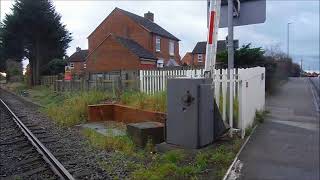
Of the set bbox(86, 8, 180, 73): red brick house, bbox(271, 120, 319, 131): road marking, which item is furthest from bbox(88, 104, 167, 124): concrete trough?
bbox(86, 8, 180, 73): red brick house

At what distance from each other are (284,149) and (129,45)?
37541 millimetres

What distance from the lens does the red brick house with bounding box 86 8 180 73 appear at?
44062 mm

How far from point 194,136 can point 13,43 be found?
38.9m

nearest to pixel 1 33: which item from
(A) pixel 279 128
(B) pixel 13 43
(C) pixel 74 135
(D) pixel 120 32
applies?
(B) pixel 13 43

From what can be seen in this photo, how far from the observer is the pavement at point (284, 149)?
700cm

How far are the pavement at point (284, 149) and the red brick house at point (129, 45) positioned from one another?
27.9 meters

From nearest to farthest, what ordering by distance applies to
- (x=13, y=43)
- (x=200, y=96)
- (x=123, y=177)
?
(x=123, y=177) < (x=200, y=96) < (x=13, y=43)

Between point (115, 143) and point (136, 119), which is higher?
point (136, 119)

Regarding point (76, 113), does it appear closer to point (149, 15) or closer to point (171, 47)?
point (171, 47)

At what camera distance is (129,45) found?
45.4 m

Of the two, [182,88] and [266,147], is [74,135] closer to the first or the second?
[182,88]

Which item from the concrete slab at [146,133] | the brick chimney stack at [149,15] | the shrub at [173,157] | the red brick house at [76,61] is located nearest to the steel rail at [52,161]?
the shrub at [173,157]

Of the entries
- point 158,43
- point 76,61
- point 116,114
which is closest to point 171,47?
point 158,43

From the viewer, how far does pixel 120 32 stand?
54.1 meters
